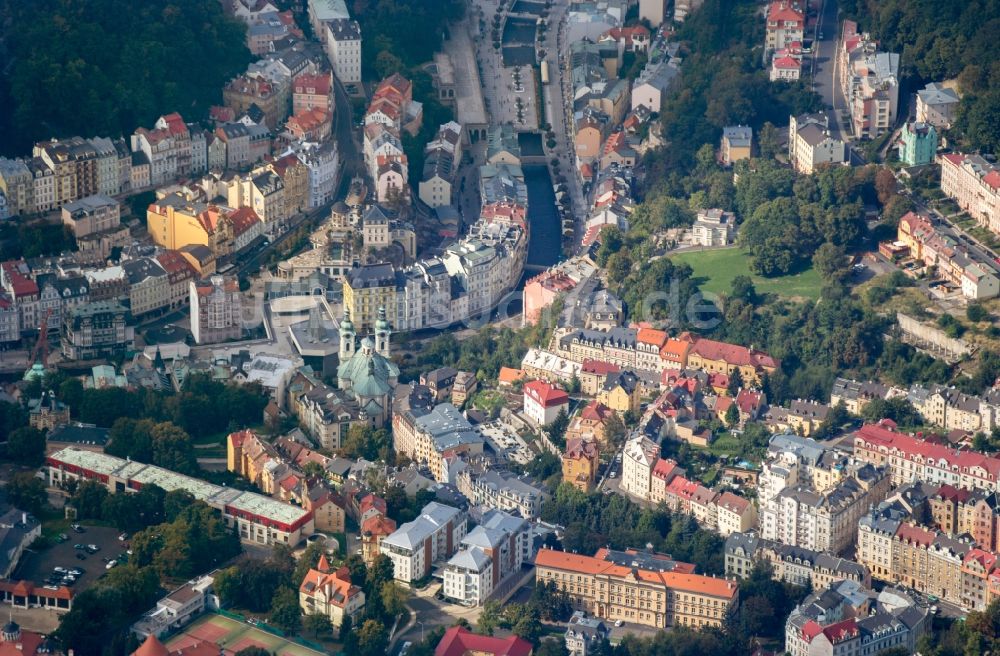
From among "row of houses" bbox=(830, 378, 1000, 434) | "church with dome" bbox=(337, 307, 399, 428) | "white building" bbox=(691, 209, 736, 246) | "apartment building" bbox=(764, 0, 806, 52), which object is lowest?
"church with dome" bbox=(337, 307, 399, 428)

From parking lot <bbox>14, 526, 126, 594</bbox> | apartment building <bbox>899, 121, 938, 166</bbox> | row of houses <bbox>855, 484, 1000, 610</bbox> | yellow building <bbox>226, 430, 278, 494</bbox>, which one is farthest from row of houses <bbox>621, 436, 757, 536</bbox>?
apartment building <bbox>899, 121, 938, 166</bbox>

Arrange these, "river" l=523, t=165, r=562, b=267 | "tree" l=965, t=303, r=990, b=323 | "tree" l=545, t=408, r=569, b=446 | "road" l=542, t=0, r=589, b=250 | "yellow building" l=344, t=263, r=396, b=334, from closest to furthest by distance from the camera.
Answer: "tree" l=545, t=408, r=569, b=446 < "tree" l=965, t=303, r=990, b=323 < "yellow building" l=344, t=263, r=396, b=334 < "river" l=523, t=165, r=562, b=267 < "road" l=542, t=0, r=589, b=250

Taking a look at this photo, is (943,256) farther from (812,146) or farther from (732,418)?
(732,418)

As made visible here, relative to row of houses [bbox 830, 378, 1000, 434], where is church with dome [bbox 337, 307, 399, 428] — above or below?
below

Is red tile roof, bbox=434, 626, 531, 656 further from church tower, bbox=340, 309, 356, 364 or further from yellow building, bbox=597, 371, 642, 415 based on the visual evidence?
church tower, bbox=340, 309, 356, 364

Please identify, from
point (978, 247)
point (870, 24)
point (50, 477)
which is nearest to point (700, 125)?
point (870, 24)

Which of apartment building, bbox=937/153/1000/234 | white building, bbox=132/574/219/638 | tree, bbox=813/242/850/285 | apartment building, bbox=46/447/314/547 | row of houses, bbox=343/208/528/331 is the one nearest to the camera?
white building, bbox=132/574/219/638

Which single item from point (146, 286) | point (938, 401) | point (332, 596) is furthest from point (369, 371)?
point (938, 401)

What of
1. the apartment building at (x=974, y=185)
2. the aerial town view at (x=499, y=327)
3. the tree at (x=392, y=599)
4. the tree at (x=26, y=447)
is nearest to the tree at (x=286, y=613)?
the aerial town view at (x=499, y=327)
